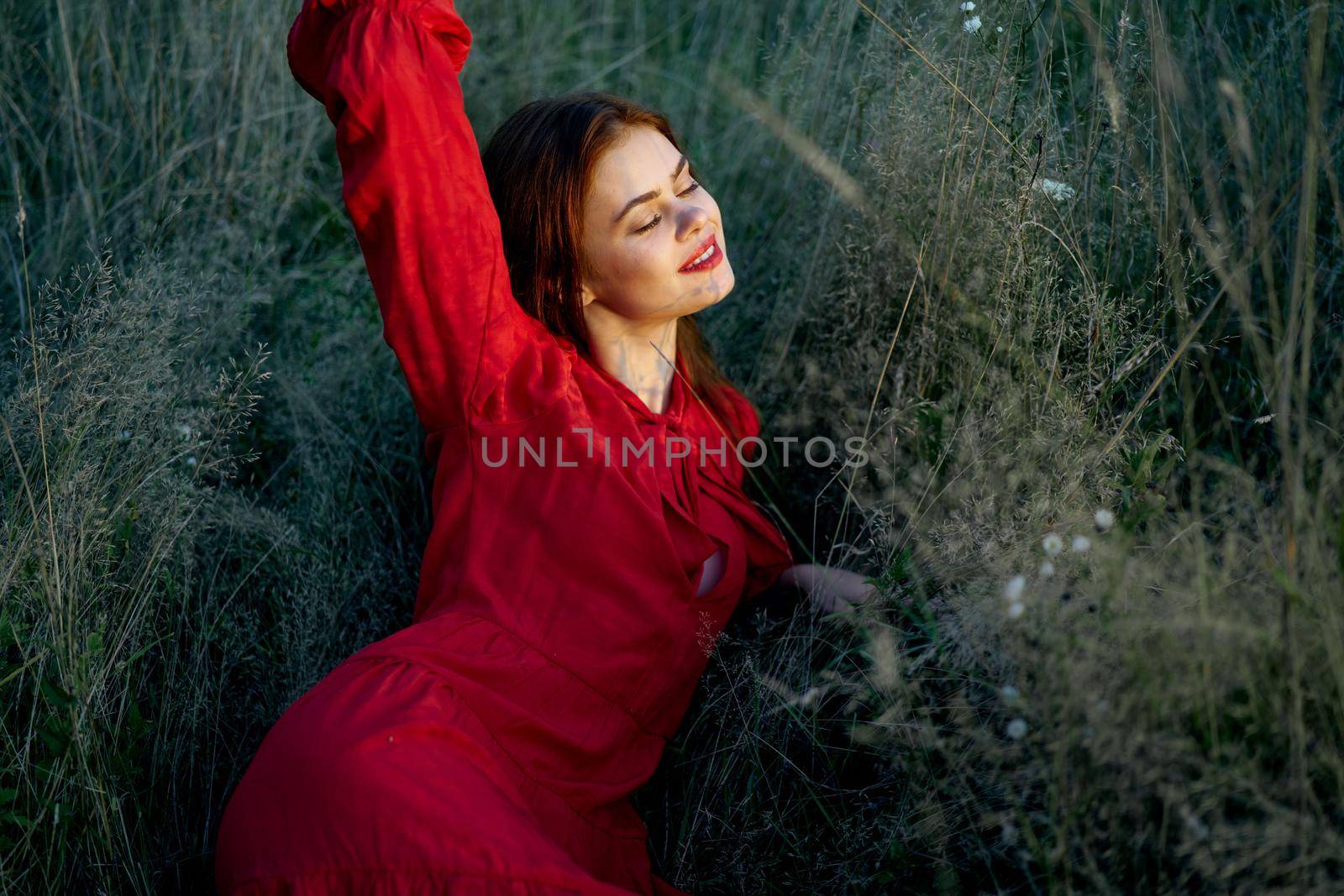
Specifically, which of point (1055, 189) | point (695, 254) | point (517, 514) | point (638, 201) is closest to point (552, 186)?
point (638, 201)

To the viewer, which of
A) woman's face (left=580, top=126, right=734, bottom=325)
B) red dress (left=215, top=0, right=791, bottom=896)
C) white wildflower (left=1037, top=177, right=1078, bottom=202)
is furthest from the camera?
woman's face (left=580, top=126, right=734, bottom=325)

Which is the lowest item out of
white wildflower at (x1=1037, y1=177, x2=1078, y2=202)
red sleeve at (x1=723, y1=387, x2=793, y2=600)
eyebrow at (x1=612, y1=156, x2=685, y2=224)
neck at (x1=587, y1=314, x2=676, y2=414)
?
red sleeve at (x1=723, y1=387, x2=793, y2=600)

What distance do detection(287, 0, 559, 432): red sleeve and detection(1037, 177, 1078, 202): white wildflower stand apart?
925mm

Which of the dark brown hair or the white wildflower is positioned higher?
the white wildflower

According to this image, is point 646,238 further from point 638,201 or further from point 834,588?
point 834,588

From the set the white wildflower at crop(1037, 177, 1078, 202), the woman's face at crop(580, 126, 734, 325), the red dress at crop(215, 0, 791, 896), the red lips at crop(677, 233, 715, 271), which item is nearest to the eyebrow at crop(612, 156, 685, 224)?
the woman's face at crop(580, 126, 734, 325)

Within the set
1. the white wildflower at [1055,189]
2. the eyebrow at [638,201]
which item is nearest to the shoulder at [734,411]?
the eyebrow at [638,201]

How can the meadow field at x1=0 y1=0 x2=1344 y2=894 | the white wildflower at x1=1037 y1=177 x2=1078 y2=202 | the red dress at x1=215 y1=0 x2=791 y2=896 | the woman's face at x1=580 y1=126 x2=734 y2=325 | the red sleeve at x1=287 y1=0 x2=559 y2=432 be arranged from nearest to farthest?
the meadow field at x1=0 y1=0 x2=1344 y2=894, the red dress at x1=215 y1=0 x2=791 y2=896, the red sleeve at x1=287 y1=0 x2=559 y2=432, the white wildflower at x1=1037 y1=177 x2=1078 y2=202, the woman's face at x1=580 y1=126 x2=734 y2=325

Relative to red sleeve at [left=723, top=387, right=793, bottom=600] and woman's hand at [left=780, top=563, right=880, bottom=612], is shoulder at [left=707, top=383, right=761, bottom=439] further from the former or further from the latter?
woman's hand at [left=780, top=563, right=880, bottom=612]

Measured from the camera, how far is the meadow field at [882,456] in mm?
1248

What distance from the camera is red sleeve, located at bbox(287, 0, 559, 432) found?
5.26ft

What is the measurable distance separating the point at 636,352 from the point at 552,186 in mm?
345

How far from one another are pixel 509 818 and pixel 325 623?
2.48 feet

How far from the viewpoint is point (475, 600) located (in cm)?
173
